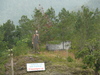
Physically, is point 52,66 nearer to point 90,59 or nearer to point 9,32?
point 90,59

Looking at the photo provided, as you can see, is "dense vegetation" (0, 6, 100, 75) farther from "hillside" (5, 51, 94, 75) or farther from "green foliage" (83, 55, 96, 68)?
"hillside" (5, 51, 94, 75)

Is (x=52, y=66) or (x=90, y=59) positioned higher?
(x=90, y=59)

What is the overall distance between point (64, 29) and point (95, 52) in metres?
8.88

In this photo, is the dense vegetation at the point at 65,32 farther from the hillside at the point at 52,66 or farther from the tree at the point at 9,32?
the hillside at the point at 52,66

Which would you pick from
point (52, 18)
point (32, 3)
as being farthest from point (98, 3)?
point (52, 18)

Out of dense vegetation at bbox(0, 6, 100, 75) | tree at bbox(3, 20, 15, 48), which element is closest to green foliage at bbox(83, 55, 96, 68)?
dense vegetation at bbox(0, 6, 100, 75)

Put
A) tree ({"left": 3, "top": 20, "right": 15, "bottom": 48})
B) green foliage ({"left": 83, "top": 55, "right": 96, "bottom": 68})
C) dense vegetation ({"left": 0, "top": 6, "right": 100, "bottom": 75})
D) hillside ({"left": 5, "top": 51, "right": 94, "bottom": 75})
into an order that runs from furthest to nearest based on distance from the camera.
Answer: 1. tree ({"left": 3, "top": 20, "right": 15, "bottom": 48})
2. hillside ({"left": 5, "top": 51, "right": 94, "bottom": 75})
3. dense vegetation ({"left": 0, "top": 6, "right": 100, "bottom": 75})
4. green foliage ({"left": 83, "top": 55, "right": 96, "bottom": 68})

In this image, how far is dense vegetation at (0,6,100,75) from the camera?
13.0 m

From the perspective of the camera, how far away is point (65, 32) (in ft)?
67.1

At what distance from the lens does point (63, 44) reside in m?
22.1

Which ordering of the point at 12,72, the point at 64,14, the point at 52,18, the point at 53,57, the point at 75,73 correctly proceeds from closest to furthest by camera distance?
the point at 12,72 → the point at 75,73 → the point at 53,57 → the point at 64,14 → the point at 52,18

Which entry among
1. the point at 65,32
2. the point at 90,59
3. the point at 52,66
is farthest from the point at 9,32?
the point at 90,59

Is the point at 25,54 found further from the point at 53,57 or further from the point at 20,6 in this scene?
the point at 20,6

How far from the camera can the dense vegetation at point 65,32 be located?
13038 millimetres
